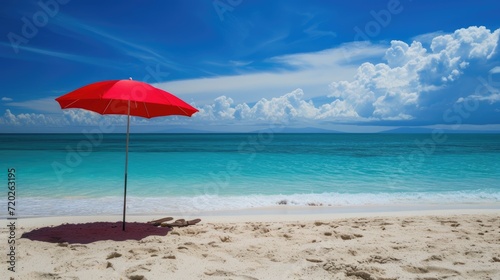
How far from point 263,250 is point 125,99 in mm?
3032

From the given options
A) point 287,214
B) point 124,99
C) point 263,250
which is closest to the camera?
point 263,250

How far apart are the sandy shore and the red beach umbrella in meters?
1.06

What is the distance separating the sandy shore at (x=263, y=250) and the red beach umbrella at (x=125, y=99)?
106cm

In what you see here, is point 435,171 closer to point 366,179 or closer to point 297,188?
point 366,179

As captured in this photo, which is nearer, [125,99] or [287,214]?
[125,99]

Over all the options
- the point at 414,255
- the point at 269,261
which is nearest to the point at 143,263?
the point at 269,261

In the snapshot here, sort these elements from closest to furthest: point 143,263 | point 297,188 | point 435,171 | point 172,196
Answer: point 143,263 → point 172,196 → point 297,188 → point 435,171

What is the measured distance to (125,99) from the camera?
15.5ft

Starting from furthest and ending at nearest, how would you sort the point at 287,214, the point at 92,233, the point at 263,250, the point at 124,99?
the point at 287,214
the point at 92,233
the point at 124,99
the point at 263,250

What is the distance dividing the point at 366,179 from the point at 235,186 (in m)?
6.33

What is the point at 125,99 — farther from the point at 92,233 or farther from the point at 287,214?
the point at 287,214

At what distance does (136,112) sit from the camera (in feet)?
20.2

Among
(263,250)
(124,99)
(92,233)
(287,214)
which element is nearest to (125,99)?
(124,99)

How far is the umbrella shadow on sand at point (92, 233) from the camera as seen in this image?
501 centimetres
